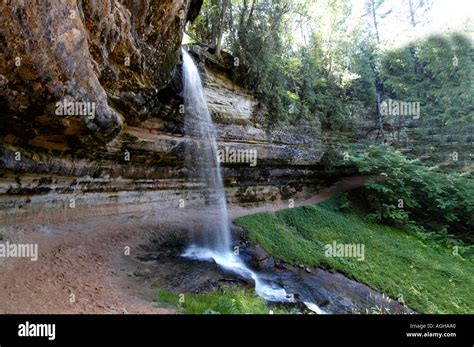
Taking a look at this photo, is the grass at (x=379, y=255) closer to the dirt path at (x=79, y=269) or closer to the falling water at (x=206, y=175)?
the falling water at (x=206, y=175)

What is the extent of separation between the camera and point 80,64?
6.34 metres

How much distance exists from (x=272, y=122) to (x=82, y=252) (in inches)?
461

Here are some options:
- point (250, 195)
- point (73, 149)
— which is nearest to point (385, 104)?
point (250, 195)

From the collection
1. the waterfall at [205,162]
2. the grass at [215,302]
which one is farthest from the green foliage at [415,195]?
the grass at [215,302]

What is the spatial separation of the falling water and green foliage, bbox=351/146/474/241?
8.89 metres

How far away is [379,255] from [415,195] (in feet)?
22.7

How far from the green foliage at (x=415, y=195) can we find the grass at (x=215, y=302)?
11816 millimetres

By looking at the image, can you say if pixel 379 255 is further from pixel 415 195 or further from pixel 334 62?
pixel 334 62

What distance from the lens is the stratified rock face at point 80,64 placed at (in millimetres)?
5309

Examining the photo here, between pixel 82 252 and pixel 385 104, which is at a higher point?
pixel 385 104

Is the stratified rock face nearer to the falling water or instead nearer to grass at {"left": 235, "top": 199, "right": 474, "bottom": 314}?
the falling water
